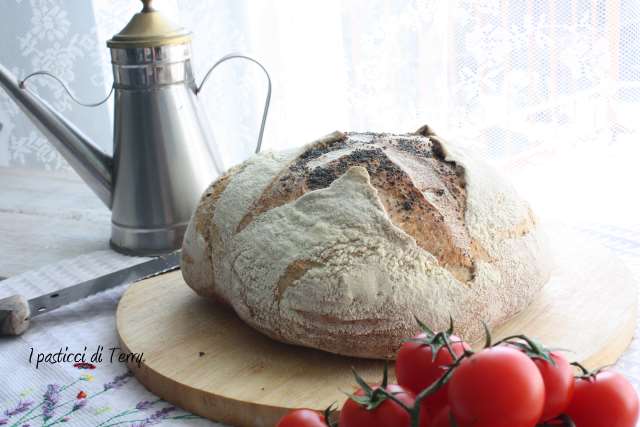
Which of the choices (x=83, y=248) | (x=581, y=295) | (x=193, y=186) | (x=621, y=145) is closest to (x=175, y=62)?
(x=193, y=186)

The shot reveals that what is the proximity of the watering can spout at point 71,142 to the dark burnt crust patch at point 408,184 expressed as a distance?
0.41 metres

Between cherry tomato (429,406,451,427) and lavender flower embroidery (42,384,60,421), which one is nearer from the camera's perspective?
cherry tomato (429,406,451,427)

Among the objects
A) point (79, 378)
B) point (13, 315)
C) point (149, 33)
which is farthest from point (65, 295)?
point (149, 33)

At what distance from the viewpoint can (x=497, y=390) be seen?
0.46 m

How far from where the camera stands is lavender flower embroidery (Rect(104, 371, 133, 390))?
2.92 feet

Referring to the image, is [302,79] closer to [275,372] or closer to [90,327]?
[90,327]

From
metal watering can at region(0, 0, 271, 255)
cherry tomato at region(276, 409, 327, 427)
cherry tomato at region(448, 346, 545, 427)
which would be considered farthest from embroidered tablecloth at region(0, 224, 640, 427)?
cherry tomato at region(448, 346, 545, 427)

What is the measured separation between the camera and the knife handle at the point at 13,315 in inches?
39.2

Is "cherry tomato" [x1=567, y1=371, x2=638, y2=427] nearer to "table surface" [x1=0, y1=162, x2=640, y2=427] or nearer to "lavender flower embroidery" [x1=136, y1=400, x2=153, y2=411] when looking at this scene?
"table surface" [x1=0, y1=162, x2=640, y2=427]

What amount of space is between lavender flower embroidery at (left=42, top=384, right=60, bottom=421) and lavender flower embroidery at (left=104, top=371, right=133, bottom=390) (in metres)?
0.05

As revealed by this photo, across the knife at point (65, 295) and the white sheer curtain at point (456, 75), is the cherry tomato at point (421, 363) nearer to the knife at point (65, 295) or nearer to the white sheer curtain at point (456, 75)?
the knife at point (65, 295)

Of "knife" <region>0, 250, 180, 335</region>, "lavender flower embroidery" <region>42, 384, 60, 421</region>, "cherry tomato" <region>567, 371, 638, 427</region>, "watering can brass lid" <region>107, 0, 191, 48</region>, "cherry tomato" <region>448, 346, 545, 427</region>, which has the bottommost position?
"lavender flower embroidery" <region>42, 384, 60, 421</region>

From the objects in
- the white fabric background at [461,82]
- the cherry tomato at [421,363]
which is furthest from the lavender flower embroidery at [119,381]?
the cherry tomato at [421,363]

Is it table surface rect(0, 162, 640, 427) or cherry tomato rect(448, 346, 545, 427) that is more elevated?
cherry tomato rect(448, 346, 545, 427)
